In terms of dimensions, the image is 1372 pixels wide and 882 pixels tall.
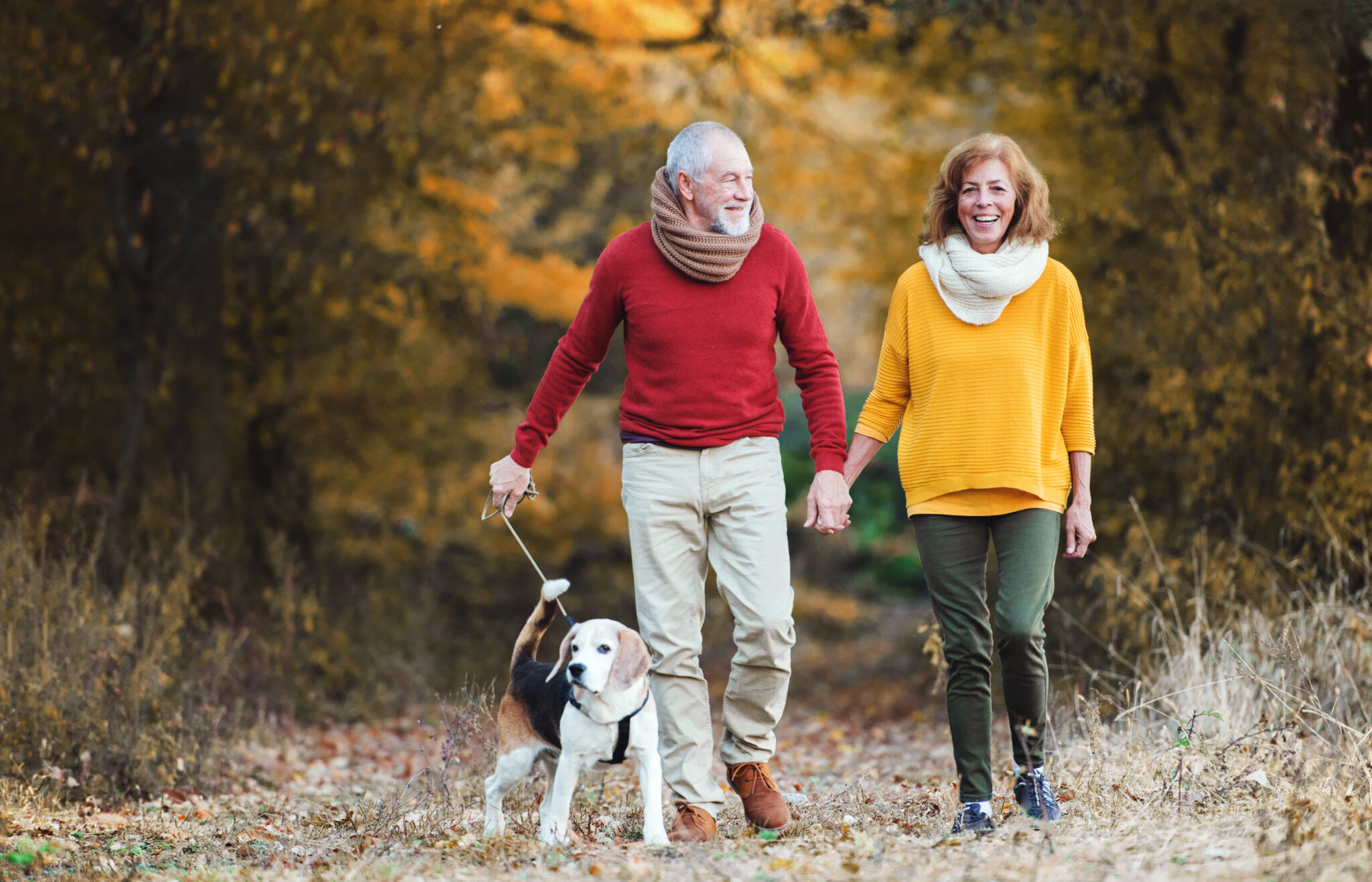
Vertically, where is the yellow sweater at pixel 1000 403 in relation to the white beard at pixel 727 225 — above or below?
below

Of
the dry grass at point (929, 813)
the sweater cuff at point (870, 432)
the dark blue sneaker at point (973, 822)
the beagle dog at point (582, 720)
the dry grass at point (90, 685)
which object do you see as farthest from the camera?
the dry grass at point (90, 685)

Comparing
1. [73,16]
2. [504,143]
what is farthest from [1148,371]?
[73,16]

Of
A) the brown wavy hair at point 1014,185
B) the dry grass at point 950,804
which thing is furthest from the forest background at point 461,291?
the brown wavy hair at point 1014,185

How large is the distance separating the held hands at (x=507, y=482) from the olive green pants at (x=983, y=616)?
123 cm

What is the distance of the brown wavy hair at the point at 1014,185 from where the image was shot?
13.5 ft

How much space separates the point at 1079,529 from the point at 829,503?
76 cm

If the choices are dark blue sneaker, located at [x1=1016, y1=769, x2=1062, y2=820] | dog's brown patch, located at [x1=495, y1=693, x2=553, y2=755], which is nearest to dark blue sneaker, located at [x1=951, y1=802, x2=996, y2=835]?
dark blue sneaker, located at [x1=1016, y1=769, x2=1062, y2=820]

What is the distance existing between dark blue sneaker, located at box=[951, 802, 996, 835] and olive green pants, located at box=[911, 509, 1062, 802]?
0.03 meters

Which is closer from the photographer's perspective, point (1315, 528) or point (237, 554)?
point (1315, 528)

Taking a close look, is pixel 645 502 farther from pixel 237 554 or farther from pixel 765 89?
pixel 765 89

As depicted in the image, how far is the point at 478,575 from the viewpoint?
1130cm

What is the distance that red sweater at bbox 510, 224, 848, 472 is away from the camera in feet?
13.6

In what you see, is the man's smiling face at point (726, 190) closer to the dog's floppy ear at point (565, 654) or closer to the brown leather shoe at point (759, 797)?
the dog's floppy ear at point (565, 654)

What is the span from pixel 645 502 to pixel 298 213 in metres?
5.70
